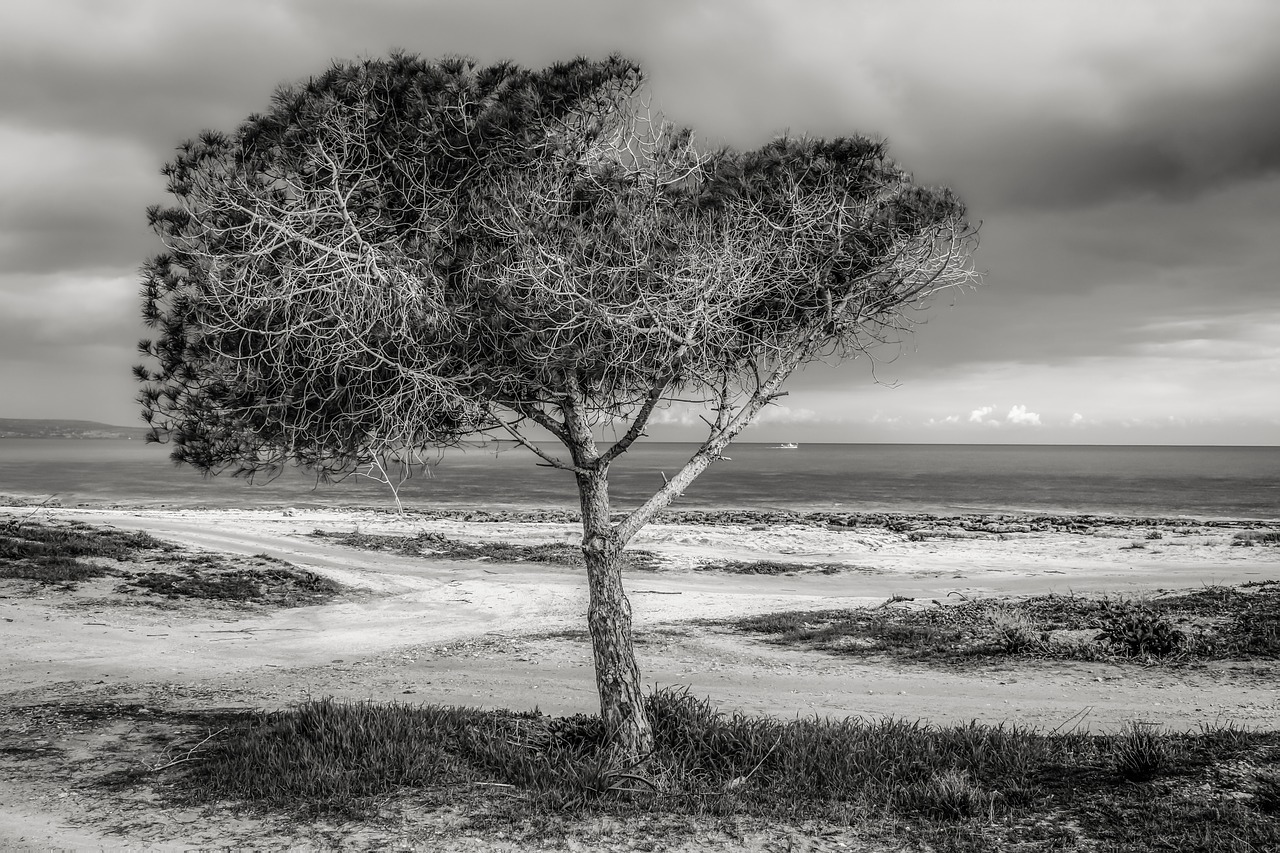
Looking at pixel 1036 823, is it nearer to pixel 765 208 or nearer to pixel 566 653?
pixel 765 208

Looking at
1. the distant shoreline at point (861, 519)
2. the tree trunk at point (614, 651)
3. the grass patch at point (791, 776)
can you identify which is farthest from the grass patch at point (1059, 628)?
the distant shoreline at point (861, 519)

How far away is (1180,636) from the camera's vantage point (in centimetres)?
1100

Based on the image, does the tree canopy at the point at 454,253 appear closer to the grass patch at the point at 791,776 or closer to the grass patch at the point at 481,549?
the grass patch at the point at 791,776

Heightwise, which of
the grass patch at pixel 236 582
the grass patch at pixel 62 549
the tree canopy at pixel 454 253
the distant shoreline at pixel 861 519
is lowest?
the distant shoreline at pixel 861 519

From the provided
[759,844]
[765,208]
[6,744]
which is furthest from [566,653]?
[765,208]

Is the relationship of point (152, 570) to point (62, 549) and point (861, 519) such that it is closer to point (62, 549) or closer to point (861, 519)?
point (62, 549)

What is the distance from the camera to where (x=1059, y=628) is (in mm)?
12578

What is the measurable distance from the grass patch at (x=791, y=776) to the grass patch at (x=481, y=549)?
15.8 metres

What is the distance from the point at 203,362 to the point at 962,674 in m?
9.30

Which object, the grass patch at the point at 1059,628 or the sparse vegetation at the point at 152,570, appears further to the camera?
the sparse vegetation at the point at 152,570

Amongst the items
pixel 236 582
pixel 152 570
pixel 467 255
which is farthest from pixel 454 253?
pixel 152 570

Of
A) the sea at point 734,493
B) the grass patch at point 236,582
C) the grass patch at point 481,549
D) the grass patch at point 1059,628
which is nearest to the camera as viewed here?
the grass patch at point 1059,628

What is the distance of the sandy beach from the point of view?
8.98 metres

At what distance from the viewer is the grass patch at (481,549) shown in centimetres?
2369
